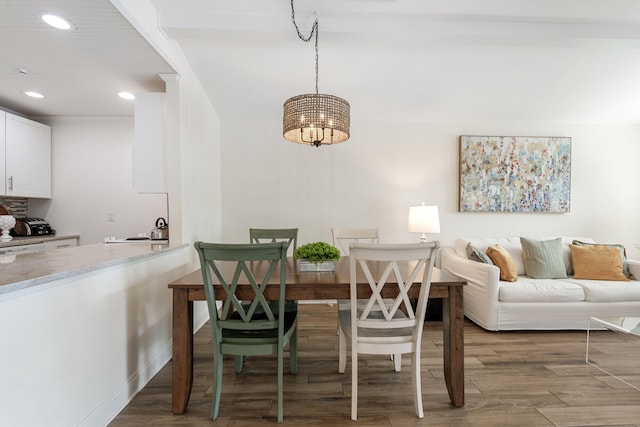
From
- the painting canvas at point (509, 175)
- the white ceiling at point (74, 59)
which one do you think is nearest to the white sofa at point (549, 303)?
the painting canvas at point (509, 175)

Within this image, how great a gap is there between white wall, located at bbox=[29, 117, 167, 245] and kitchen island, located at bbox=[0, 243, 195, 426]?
5.06 feet

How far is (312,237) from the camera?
3871mm

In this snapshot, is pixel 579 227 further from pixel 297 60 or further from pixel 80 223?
pixel 80 223

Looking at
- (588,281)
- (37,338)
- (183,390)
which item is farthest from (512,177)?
(37,338)

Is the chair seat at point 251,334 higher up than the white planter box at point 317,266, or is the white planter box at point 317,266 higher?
the white planter box at point 317,266

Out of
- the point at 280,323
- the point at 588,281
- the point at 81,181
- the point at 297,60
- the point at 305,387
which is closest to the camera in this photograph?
the point at 280,323

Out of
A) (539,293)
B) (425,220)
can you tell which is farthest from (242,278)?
(539,293)

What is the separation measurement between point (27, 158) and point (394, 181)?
4198mm

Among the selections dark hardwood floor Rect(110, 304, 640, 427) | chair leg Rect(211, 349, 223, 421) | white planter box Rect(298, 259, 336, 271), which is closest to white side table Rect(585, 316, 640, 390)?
dark hardwood floor Rect(110, 304, 640, 427)

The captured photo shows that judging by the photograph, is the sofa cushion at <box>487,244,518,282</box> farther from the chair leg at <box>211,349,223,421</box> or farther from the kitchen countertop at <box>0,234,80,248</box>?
the kitchen countertop at <box>0,234,80,248</box>

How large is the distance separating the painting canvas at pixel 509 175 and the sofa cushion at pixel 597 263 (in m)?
0.75

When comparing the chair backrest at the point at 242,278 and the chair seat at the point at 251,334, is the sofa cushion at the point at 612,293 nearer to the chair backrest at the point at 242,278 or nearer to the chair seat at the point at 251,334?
the chair seat at the point at 251,334

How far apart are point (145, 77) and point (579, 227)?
5337 mm

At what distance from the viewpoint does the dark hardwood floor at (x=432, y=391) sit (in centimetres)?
169
